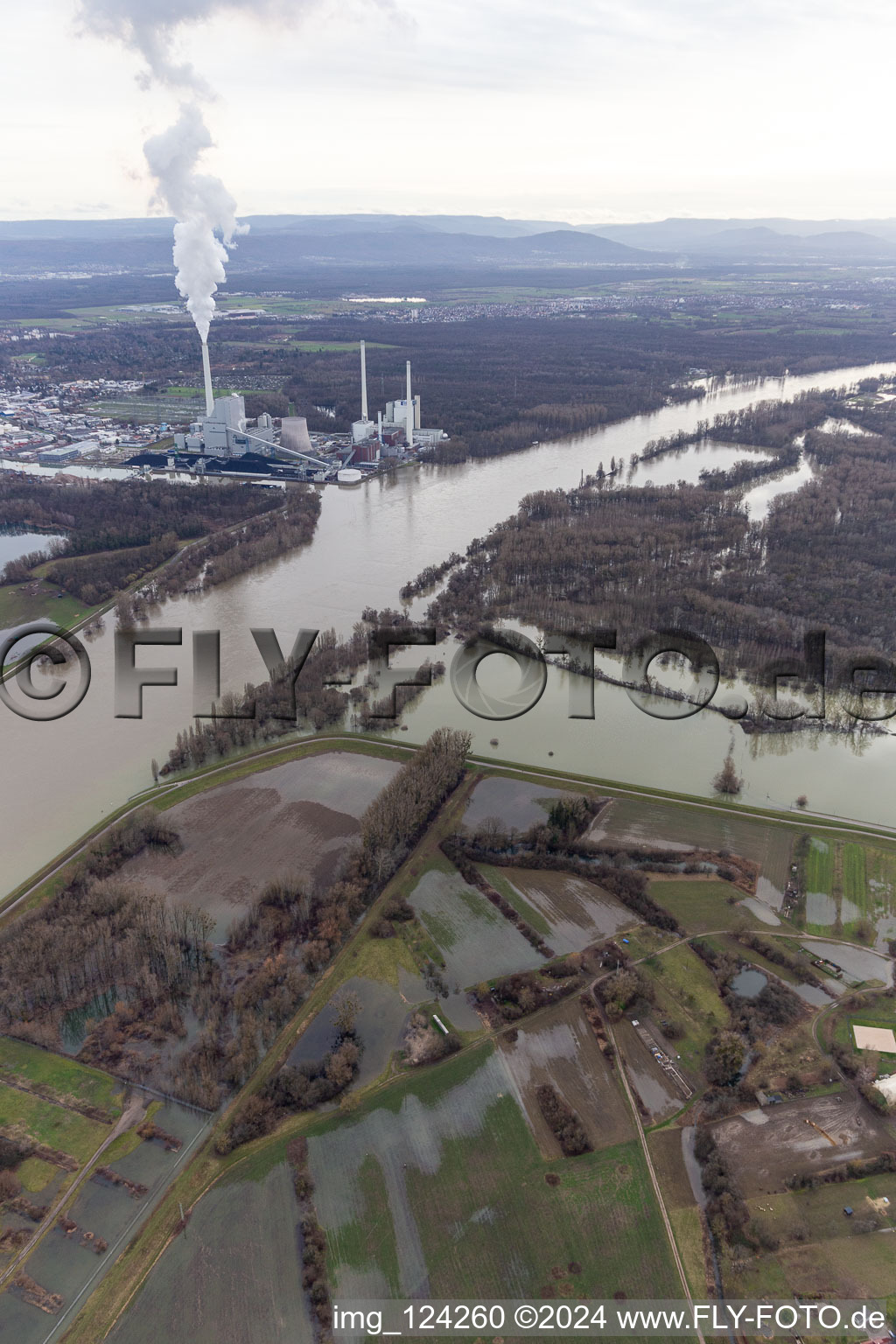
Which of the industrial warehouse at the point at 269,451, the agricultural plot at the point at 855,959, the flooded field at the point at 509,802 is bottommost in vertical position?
the agricultural plot at the point at 855,959

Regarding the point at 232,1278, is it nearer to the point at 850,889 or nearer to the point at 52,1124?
the point at 52,1124

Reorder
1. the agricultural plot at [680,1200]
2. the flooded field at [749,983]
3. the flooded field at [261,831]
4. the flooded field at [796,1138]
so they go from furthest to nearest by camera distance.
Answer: the flooded field at [261,831]
the flooded field at [749,983]
the flooded field at [796,1138]
the agricultural plot at [680,1200]

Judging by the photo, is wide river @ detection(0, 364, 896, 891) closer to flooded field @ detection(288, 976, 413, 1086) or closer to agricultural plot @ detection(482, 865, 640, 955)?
agricultural plot @ detection(482, 865, 640, 955)

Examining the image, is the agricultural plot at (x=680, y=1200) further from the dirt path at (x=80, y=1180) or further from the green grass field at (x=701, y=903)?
the dirt path at (x=80, y=1180)

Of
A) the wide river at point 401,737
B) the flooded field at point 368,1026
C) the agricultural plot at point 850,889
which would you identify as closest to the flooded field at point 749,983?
the agricultural plot at point 850,889

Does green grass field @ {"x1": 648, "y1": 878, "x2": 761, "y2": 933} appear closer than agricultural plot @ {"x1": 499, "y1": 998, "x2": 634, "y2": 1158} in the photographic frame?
No

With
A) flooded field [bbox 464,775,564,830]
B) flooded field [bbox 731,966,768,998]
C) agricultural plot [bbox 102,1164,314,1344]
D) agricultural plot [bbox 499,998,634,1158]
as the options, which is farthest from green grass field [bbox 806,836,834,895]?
agricultural plot [bbox 102,1164,314,1344]
